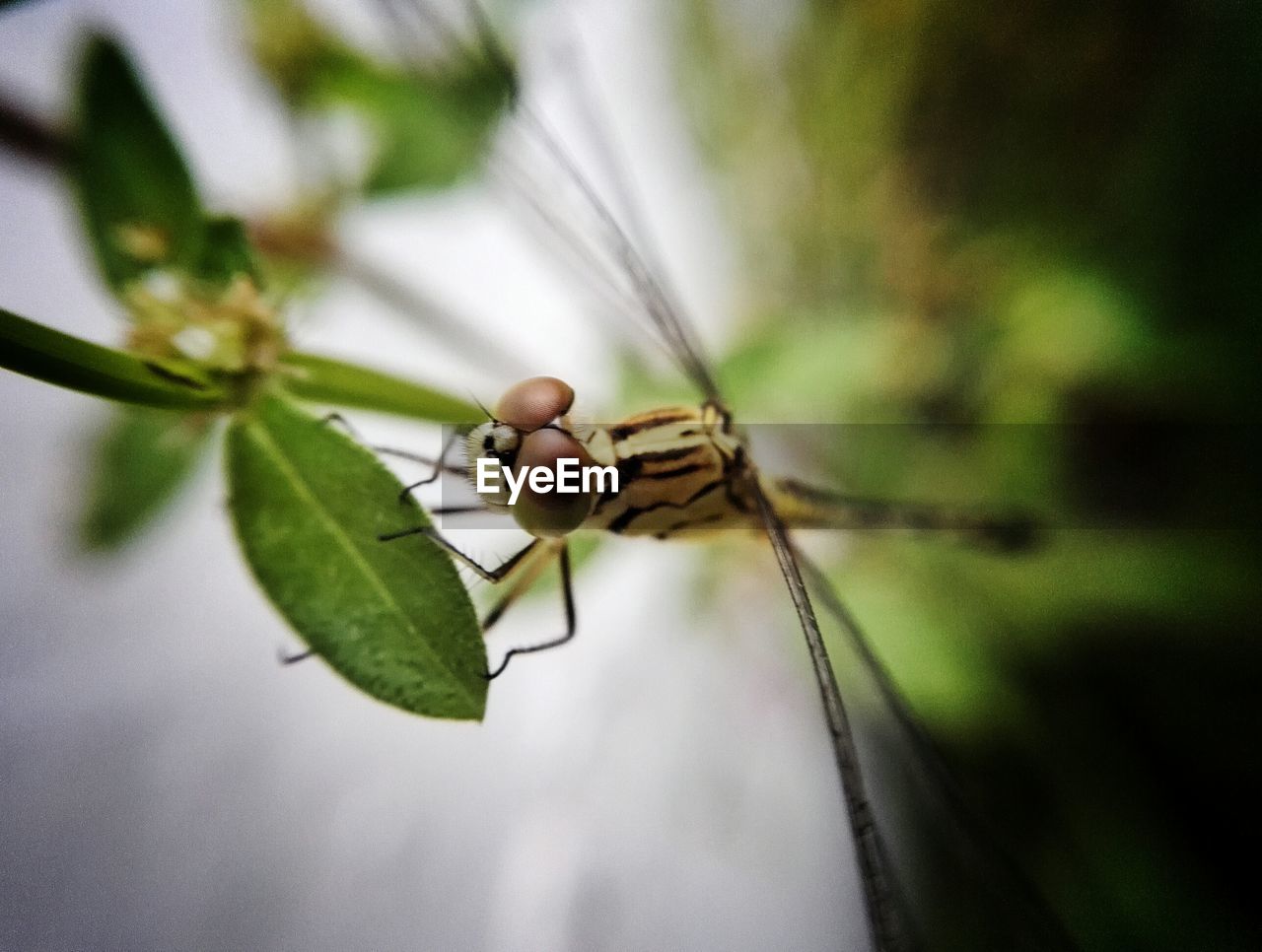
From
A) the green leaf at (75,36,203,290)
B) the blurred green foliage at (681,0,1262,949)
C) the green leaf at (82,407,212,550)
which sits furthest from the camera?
the blurred green foliage at (681,0,1262,949)

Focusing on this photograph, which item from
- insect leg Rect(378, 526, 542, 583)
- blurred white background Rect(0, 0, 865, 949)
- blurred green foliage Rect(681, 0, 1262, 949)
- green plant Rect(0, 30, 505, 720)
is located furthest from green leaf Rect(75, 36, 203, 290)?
blurred green foliage Rect(681, 0, 1262, 949)

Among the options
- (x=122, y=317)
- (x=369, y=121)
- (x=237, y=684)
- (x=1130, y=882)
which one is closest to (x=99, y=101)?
(x=122, y=317)

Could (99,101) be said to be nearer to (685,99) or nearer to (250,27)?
(250,27)

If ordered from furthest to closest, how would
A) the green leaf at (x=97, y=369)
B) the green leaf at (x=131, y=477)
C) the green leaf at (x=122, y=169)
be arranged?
1. the green leaf at (x=131, y=477)
2. the green leaf at (x=122, y=169)
3. the green leaf at (x=97, y=369)

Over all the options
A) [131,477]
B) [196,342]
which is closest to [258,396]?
[196,342]

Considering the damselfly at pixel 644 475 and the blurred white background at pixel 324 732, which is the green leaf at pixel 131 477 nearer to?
the blurred white background at pixel 324 732

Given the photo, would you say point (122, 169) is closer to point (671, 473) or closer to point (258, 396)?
point (258, 396)

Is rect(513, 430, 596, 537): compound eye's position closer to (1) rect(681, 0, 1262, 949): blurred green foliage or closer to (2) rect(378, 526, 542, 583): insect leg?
(2) rect(378, 526, 542, 583): insect leg

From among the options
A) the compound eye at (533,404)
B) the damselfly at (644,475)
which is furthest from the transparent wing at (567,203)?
the compound eye at (533,404)
